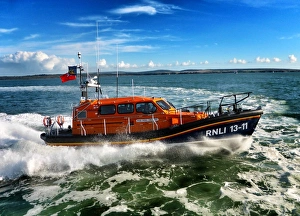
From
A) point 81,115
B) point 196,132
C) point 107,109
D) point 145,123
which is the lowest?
point 196,132

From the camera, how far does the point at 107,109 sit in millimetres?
9555

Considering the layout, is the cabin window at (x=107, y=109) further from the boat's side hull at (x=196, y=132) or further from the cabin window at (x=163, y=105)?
the cabin window at (x=163, y=105)

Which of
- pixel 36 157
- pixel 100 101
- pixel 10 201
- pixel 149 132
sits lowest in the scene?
pixel 10 201

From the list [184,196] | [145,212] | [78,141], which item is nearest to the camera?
[145,212]

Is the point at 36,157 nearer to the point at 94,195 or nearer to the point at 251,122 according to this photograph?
the point at 94,195

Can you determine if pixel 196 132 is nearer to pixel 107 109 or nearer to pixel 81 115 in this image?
pixel 107 109

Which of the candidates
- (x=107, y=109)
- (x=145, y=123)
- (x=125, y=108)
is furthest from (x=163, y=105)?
(x=107, y=109)

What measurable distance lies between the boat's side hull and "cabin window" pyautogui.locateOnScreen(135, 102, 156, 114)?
0.77 metres

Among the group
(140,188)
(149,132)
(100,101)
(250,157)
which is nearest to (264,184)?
(250,157)

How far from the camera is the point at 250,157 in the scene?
30.6 feet

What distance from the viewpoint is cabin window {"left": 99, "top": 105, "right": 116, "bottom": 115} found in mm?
9523

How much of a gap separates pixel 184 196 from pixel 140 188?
129 centimetres

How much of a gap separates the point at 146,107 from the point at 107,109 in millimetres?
1438

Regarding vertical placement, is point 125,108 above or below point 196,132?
above
